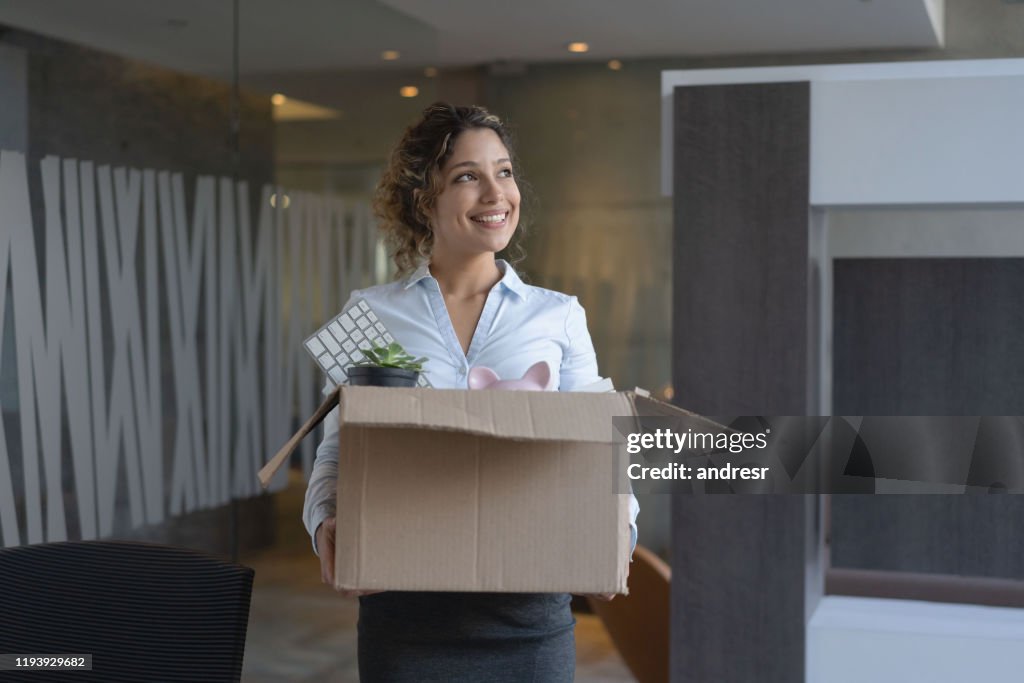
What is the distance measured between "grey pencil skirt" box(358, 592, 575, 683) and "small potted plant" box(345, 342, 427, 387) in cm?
Result: 39

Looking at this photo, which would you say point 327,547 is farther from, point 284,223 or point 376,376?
point 284,223

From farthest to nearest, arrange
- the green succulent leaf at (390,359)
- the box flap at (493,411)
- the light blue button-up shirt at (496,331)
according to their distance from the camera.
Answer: the light blue button-up shirt at (496,331)
the green succulent leaf at (390,359)
the box flap at (493,411)

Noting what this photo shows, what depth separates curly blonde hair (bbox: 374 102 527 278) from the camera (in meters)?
1.76

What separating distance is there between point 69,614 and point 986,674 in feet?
7.03

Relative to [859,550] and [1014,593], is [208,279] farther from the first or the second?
[1014,593]

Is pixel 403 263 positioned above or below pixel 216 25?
below

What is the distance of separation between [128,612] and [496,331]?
649 millimetres

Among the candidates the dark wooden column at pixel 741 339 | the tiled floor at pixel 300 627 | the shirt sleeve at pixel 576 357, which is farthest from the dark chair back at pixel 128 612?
the tiled floor at pixel 300 627

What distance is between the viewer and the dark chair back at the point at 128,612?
4.90ft

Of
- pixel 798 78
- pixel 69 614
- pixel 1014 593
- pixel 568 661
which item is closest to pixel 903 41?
pixel 798 78

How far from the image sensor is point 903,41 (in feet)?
18.2

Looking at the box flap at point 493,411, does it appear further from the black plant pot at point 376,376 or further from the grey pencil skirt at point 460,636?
the grey pencil skirt at point 460,636

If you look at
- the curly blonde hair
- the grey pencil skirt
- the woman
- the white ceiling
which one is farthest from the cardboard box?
the white ceiling

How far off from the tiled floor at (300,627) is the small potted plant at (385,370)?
10.8 ft
